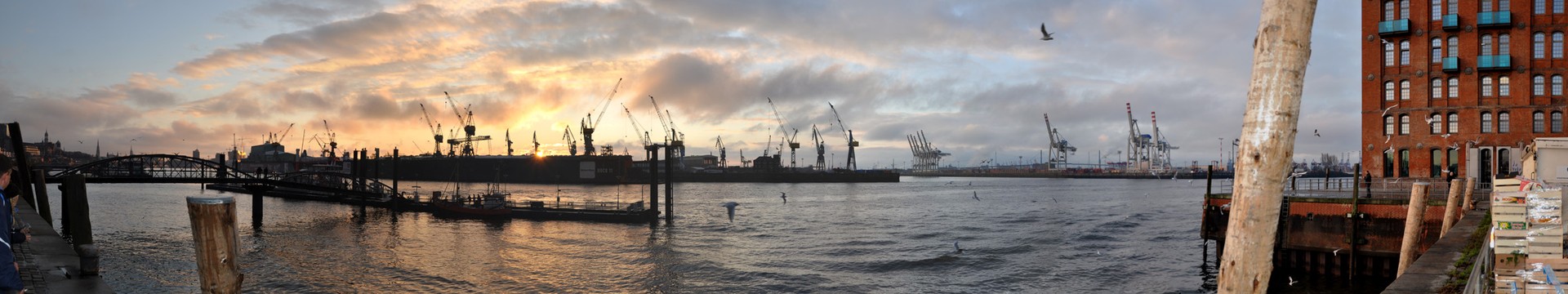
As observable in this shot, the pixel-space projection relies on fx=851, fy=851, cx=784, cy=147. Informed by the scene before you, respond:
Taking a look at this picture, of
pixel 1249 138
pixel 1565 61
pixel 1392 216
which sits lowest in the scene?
pixel 1392 216

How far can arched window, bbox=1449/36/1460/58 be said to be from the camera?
4497 centimetres

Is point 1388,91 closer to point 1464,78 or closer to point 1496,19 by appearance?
point 1464,78

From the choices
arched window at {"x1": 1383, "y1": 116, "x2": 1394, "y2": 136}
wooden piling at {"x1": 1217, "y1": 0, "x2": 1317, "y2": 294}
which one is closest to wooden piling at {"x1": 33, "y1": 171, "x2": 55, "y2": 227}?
wooden piling at {"x1": 1217, "y1": 0, "x2": 1317, "y2": 294}

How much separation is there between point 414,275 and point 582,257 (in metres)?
8.27

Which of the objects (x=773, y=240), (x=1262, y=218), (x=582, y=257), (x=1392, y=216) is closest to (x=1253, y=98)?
(x=1262, y=218)

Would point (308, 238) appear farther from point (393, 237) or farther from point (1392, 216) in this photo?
point (1392, 216)

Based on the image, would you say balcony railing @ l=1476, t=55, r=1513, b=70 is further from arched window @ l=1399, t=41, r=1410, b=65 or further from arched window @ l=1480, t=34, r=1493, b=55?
arched window @ l=1399, t=41, r=1410, b=65

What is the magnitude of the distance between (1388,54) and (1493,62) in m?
4.57

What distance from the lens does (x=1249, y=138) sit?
511 cm

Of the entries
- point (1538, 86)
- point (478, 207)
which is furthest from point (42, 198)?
point (1538, 86)

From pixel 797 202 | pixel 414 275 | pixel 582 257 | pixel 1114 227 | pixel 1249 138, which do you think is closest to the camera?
pixel 1249 138

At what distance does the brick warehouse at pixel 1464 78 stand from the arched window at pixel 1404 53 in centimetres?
4

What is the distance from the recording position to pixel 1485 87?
4500 centimetres

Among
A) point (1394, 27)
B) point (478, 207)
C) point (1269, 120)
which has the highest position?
point (1394, 27)
